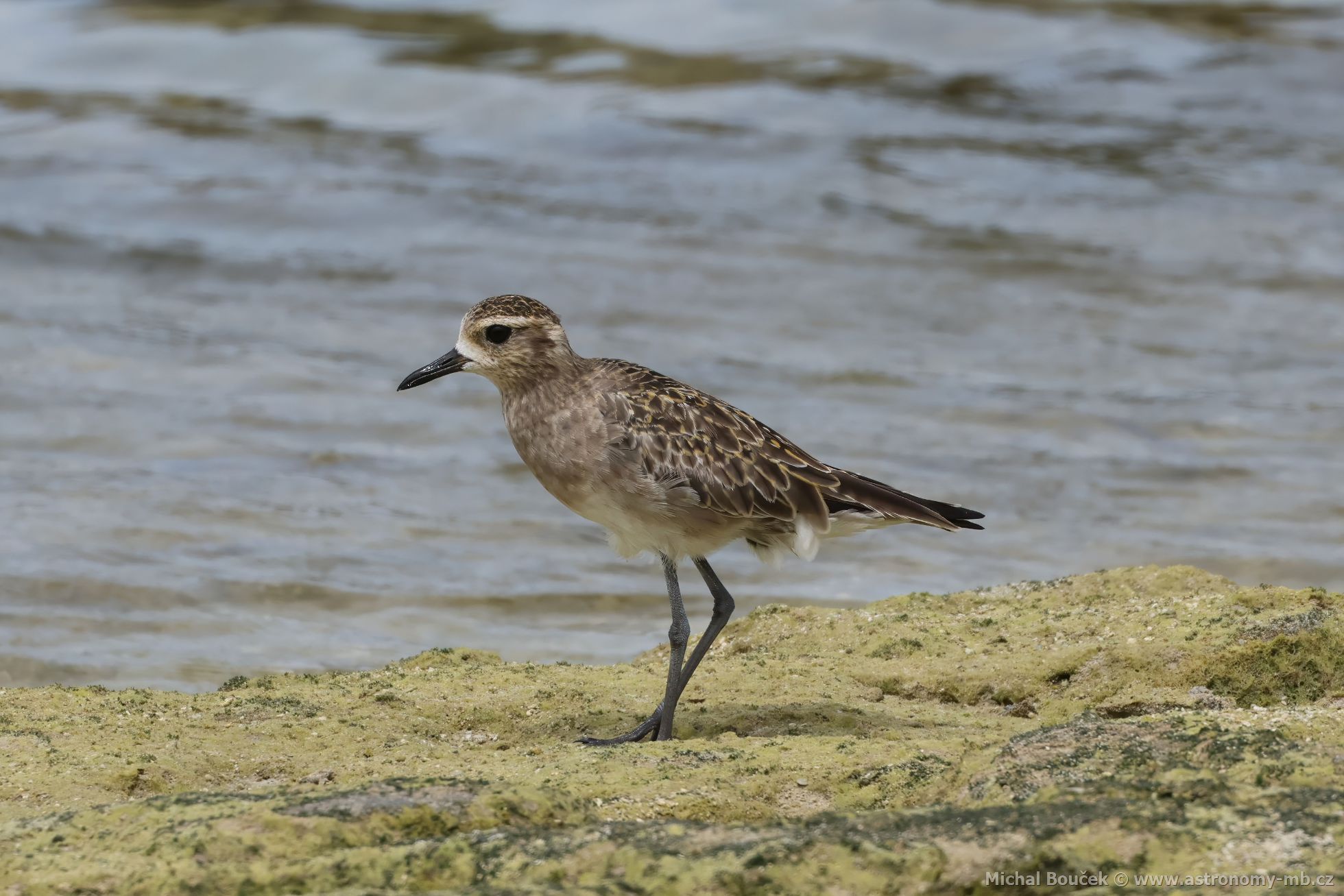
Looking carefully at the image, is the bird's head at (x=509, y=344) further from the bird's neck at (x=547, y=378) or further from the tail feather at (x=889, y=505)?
the tail feather at (x=889, y=505)

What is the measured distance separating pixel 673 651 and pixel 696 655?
0.31 feet

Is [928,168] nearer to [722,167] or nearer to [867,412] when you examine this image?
[722,167]

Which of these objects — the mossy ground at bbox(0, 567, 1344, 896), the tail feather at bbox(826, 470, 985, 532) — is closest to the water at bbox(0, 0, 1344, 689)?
the mossy ground at bbox(0, 567, 1344, 896)

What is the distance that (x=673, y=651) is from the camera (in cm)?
690

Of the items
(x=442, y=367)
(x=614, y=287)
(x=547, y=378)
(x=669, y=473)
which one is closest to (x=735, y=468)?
(x=669, y=473)

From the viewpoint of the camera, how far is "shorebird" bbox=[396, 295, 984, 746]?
21.9 feet

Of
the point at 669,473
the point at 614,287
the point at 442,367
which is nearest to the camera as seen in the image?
the point at 669,473

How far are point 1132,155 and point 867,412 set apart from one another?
313 inches

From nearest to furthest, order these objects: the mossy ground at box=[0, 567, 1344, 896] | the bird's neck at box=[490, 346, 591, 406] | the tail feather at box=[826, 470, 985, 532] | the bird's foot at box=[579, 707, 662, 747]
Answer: the mossy ground at box=[0, 567, 1344, 896] < the bird's foot at box=[579, 707, 662, 747] < the tail feather at box=[826, 470, 985, 532] < the bird's neck at box=[490, 346, 591, 406]

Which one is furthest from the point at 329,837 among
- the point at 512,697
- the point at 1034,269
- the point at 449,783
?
the point at 1034,269

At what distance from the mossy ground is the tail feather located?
65cm

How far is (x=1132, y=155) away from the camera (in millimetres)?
19484

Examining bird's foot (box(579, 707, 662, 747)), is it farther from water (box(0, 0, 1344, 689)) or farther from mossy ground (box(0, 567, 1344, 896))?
water (box(0, 0, 1344, 689))

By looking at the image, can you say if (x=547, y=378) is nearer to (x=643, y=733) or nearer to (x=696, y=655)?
(x=696, y=655)
